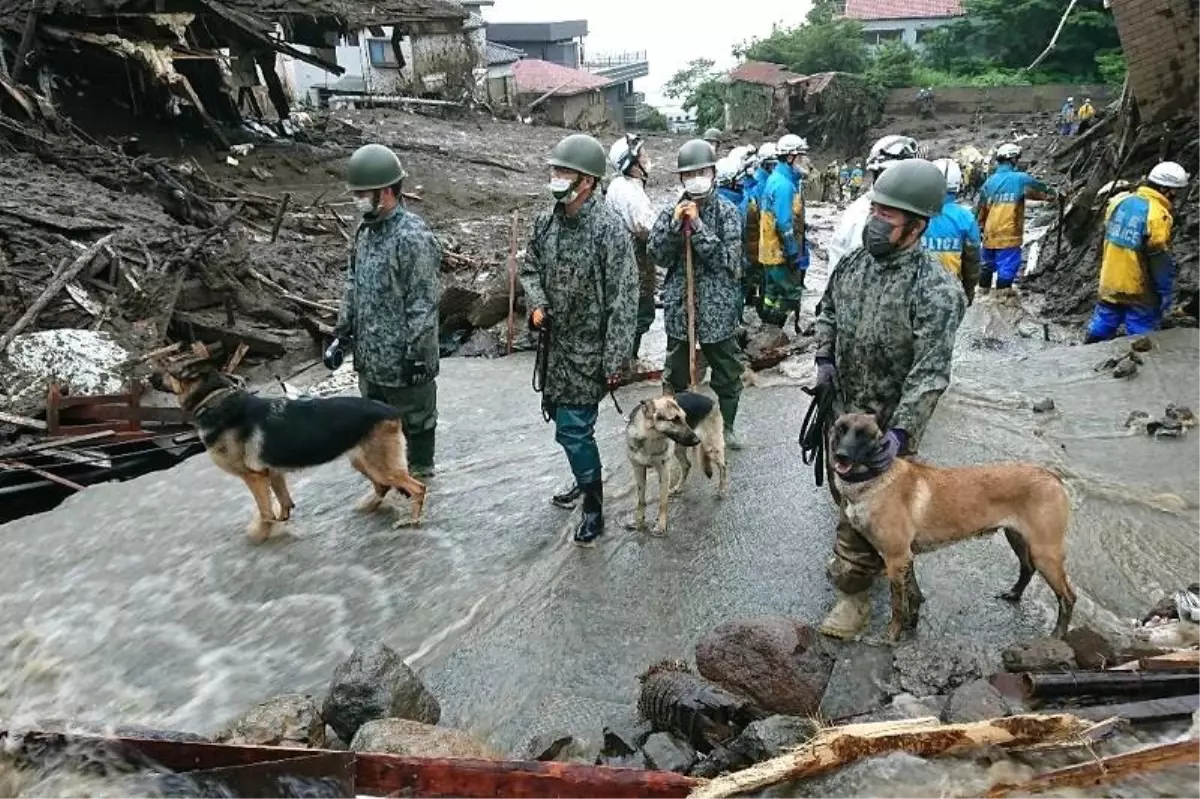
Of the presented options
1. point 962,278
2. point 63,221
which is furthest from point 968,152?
point 63,221

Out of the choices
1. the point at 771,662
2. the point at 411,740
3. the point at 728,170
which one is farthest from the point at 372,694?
the point at 728,170

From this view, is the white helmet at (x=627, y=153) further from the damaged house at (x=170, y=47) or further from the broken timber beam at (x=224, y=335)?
the damaged house at (x=170, y=47)

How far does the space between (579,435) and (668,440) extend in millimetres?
556

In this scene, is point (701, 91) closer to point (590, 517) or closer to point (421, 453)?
point (421, 453)

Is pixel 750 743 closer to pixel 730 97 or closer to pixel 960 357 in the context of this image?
pixel 960 357

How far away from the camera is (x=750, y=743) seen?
3203 mm

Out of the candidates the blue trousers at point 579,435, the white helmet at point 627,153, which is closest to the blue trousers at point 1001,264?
the white helmet at point 627,153

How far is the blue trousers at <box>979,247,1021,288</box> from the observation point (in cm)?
1107

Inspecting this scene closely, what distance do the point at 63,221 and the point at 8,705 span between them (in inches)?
311

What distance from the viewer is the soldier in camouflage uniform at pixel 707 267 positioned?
6.52 metres

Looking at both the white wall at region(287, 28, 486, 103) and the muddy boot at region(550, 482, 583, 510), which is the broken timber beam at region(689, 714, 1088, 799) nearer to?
the muddy boot at region(550, 482, 583, 510)

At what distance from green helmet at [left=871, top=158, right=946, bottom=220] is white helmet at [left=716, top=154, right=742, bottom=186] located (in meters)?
4.78

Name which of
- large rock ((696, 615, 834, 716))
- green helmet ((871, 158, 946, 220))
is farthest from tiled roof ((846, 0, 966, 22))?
large rock ((696, 615, 834, 716))

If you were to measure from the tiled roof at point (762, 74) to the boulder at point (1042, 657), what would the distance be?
41159 mm
